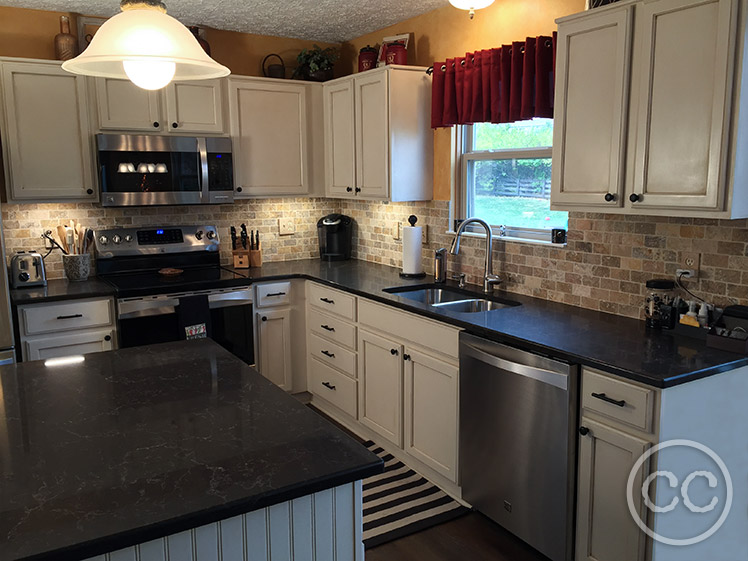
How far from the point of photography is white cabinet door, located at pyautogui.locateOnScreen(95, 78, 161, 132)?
12.8 feet

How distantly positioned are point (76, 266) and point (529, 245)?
2.79 metres

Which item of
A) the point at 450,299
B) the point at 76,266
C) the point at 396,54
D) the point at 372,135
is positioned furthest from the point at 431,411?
the point at 76,266

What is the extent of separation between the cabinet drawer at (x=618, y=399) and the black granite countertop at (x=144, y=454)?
1.03 metres

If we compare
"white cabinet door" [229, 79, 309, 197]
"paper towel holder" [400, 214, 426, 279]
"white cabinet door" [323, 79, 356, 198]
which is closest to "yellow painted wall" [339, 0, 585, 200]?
"paper towel holder" [400, 214, 426, 279]

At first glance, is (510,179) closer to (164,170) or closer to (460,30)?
(460,30)

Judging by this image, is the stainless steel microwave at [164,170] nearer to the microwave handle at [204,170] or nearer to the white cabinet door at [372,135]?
the microwave handle at [204,170]

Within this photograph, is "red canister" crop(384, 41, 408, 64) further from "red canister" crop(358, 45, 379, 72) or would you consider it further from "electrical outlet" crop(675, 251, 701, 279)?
"electrical outlet" crop(675, 251, 701, 279)

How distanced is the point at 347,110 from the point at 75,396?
2.86 m

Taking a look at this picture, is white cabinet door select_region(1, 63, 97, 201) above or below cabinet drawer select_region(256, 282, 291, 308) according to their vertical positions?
above

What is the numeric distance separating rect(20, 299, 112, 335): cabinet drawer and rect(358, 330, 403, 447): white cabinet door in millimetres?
1521

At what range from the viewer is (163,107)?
4.10 m

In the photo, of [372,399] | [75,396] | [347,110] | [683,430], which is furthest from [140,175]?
[683,430]

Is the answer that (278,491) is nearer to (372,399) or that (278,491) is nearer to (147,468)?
(147,468)

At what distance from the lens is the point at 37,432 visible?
1.69 metres
